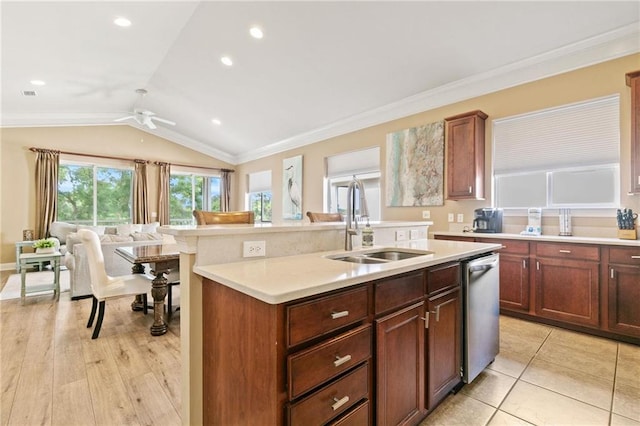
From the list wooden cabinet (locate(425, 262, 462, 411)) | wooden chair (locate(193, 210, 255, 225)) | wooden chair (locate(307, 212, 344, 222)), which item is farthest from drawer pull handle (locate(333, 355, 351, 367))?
wooden chair (locate(307, 212, 344, 222))

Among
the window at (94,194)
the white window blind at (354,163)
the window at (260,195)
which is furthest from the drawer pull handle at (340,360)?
the window at (94,194)

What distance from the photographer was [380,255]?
214 centimetres

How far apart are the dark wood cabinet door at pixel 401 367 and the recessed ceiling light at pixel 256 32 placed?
3.74 m

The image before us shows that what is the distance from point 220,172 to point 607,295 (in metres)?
8.51

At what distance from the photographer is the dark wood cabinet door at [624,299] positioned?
2502mm

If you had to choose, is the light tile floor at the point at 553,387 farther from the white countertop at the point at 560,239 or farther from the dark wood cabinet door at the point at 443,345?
the white countertop at the point at 560,239

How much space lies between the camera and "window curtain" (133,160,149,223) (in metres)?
7.36

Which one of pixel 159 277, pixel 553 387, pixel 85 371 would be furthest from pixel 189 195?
pixel 553 387

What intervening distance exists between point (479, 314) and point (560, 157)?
2462 millimetres

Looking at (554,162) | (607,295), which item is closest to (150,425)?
(607,295)

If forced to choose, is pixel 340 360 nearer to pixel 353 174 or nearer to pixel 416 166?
pixel 416 166

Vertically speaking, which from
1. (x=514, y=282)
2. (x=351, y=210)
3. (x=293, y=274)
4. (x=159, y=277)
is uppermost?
(x=351, y=210)

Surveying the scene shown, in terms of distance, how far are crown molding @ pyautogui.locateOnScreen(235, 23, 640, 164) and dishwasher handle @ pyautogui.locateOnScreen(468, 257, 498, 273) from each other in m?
2.55

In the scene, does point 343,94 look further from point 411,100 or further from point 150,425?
point 150,425
